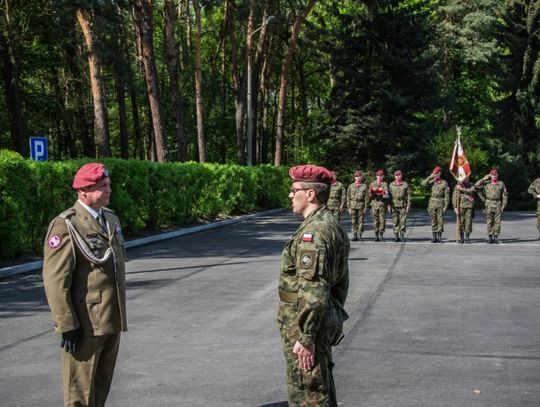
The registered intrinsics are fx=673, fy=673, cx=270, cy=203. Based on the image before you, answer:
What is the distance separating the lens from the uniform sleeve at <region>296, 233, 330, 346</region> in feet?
12.1

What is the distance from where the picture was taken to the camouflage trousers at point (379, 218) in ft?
63.1

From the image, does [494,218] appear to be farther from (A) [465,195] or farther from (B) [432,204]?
(B) [432,204]

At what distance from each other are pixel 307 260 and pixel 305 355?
532mm

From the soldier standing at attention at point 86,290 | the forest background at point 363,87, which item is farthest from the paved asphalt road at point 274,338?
the forest background at point 363,87

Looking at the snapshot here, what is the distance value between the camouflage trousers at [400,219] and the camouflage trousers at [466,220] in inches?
62.3

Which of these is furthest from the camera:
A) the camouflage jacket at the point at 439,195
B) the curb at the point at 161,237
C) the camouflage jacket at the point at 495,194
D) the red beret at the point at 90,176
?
the camouflage jacket at the point at 439,195

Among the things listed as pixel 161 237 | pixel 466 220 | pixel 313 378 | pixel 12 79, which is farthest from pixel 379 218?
pixel 12 79

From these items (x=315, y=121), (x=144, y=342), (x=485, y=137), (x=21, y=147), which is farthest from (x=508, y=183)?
(x=144, y=342)

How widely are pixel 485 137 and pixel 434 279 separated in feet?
95.6

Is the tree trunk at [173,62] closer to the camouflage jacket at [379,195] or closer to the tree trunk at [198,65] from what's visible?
the tree trunk at [198,65]

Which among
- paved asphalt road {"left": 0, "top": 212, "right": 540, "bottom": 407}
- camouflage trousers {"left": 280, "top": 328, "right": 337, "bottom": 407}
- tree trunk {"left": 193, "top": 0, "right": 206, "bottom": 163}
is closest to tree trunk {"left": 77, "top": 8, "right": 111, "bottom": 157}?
tree trunk {"left": 193, "top": 0, "right": 206, "bottom": 163}

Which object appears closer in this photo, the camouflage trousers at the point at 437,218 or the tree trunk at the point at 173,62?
the camouflage trousers at the point at 437,218

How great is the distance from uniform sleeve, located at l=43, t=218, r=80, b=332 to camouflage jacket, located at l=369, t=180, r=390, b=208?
15773 mm

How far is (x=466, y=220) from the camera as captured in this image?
1886cm
